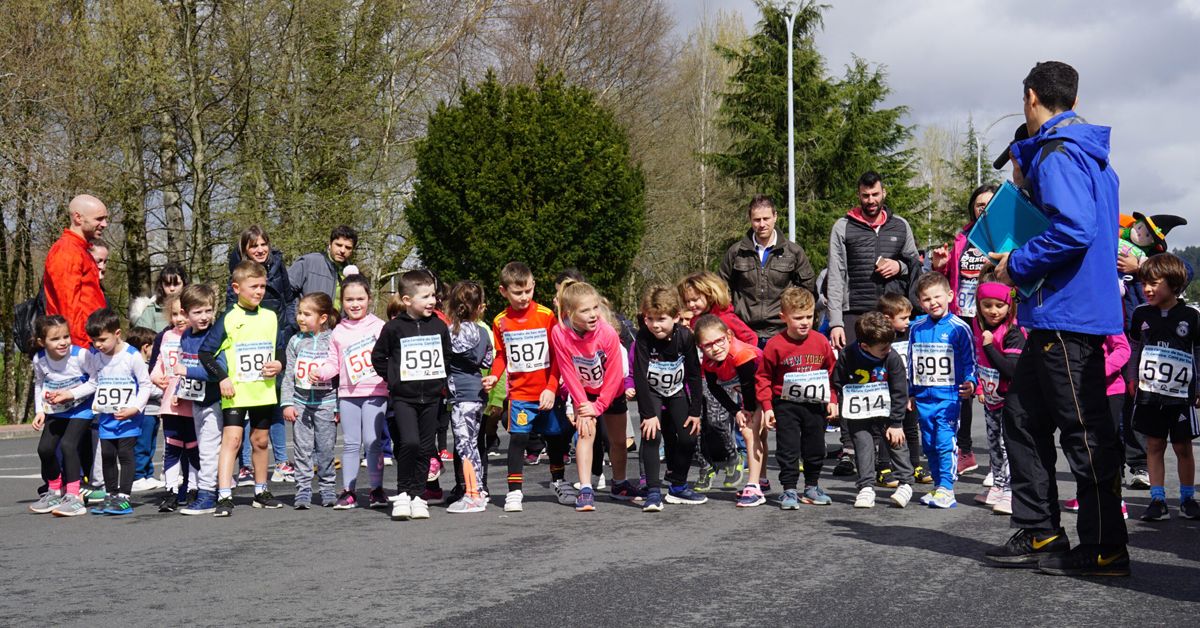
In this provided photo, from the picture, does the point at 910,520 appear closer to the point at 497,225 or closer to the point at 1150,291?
the point at 1150,291

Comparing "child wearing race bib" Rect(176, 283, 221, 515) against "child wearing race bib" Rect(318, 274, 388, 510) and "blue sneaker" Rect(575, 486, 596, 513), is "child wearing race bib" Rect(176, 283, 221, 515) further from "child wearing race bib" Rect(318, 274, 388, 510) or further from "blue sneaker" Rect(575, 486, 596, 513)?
"blue sneaker" Rect(575, 486, 596, 513)

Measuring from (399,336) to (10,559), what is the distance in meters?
2.81

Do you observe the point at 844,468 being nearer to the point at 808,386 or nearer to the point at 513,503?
the point at 808,386

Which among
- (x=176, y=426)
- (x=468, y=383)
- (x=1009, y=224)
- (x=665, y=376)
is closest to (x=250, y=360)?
(x=176, y=426)

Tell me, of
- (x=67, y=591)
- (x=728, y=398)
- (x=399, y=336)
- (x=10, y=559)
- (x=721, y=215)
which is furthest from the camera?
(x=721, y=215)

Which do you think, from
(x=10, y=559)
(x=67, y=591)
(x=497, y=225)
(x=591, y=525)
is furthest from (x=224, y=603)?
(x=497, y=225)

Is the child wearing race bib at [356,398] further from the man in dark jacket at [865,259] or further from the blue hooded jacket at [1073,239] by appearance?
the blue hooded jacket at [1073,239]

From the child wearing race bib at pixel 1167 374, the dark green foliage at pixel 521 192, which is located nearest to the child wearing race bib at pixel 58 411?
the child wearing race bib at pixel 1167 374

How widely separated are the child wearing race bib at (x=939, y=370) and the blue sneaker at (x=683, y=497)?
1.58 m

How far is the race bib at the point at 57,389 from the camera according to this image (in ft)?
30.4

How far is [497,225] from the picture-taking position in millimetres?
26281

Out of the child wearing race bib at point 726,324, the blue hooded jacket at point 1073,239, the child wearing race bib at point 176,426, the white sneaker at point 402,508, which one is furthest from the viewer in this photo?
the child wearing race bib at point 726,324

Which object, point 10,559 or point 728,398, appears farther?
point 728,398

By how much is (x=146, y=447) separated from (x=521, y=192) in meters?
16.4
